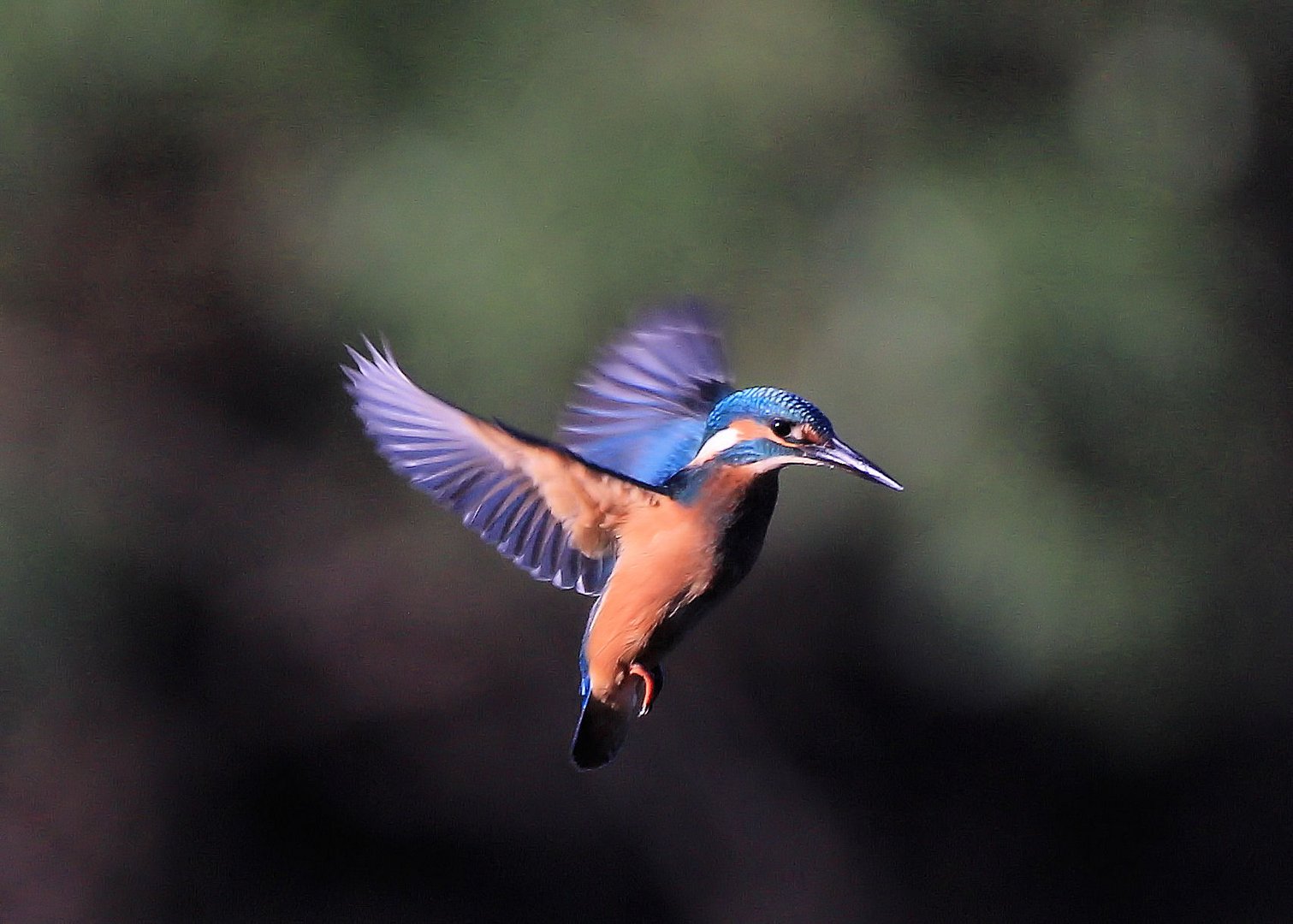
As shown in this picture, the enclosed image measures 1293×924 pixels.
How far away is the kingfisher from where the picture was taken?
1.45 m

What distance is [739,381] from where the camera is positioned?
4.39 metres

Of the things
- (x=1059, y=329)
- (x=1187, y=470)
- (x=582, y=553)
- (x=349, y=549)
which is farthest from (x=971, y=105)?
(x=582, y=553)

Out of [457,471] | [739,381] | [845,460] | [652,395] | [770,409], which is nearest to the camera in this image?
[845,460]

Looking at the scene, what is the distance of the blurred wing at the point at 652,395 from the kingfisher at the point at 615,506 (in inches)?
9.7

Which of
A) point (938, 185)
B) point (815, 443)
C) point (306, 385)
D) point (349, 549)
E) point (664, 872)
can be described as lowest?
point (664, 872)

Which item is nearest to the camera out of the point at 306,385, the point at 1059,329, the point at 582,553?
the point at 582,553

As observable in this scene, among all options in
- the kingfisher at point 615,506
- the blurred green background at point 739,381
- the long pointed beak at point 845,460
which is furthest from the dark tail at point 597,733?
the blurred green background at point 739,381

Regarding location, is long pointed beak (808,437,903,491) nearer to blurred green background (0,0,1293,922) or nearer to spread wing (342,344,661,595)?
spread wing (342,344,661,595)

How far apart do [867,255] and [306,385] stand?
1654 mm

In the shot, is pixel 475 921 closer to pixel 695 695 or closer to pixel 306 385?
pixel 695 695

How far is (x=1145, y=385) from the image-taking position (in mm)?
4699

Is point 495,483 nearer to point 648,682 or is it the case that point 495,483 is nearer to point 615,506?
point 615,506

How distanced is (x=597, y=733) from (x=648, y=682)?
0.24ft

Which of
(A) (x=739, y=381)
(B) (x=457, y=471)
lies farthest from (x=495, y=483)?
(A) (x=739, y=381)
